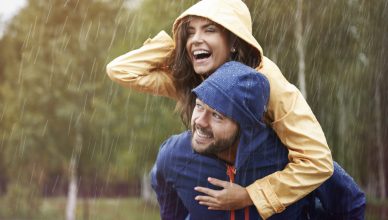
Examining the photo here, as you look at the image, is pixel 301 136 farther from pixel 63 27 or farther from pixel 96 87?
pixel 63 27

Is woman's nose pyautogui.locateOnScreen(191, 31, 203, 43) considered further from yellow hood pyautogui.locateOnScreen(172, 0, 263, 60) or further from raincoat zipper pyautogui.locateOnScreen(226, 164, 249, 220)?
raincoat zipper pyautogui.locateOnScreen(226, 164, 249, 220)

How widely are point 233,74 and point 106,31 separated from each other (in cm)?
2245

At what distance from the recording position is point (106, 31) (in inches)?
1003

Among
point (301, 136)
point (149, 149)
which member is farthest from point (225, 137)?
point (149, 149)

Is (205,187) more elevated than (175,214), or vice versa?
(205,187)

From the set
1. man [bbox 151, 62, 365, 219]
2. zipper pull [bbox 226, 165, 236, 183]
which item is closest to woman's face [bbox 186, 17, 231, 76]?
man [bbox 151, 62, 365, 219]

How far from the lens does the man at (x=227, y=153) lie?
136 inches

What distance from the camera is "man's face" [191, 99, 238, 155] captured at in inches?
139

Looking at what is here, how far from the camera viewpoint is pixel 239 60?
13.0ft

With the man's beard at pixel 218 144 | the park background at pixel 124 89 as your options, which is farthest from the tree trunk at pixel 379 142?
the man's beard at pixel 218 144

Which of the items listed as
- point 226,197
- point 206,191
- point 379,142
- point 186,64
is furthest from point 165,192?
point 379,142

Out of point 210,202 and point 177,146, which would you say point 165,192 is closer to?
point 177,146

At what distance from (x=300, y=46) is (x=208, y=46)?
1092cm

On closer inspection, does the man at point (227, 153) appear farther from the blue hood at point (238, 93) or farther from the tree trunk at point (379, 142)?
the tree trunk at point (379, 142)
